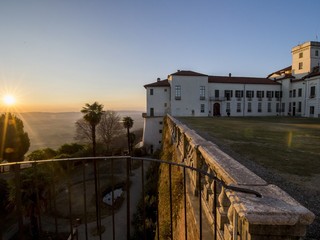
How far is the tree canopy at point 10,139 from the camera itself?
24.7m

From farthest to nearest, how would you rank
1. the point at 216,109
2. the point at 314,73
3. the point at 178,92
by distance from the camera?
the point at 216,109
the point at 178,92
the point at 314,73

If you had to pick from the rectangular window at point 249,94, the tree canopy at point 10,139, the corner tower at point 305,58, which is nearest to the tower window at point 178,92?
the rectangular window at point 249,94

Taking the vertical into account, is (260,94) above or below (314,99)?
above

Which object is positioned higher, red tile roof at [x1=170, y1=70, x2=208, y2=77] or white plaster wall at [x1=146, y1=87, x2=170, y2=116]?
red tile roof at [x1=170, y1=70, x2=208, y2=77]

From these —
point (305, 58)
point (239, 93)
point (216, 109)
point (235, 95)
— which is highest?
point (305, 58)

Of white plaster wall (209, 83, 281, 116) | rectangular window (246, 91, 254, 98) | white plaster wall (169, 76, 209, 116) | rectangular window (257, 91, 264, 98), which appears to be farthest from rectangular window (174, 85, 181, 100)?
rectangular window (257, 91, 264, 98)

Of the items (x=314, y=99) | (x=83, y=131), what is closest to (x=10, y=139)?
(x=83, y=131)

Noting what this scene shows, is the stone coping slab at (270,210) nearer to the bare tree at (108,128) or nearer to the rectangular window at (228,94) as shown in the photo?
the bare tree at (108,128)

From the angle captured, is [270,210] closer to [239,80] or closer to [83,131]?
[83,131]

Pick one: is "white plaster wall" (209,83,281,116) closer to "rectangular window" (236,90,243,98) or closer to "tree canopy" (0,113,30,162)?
"rectangular window" (236,90,243,98)

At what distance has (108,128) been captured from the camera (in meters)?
43.3

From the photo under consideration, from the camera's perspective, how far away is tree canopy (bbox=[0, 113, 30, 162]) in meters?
24.7

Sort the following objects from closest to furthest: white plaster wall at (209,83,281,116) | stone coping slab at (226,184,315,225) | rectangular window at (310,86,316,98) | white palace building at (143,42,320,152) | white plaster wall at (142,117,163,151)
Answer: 1. stone coping slab at (226,184,315,225)
2. rectangular window at (310,86,316,98)
3. white plaster wall at (142,117,163,151)
4. white palace building at (143,42,320,152)
5. white plaster wall at (209,83,281,116)

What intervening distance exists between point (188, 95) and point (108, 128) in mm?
19022
